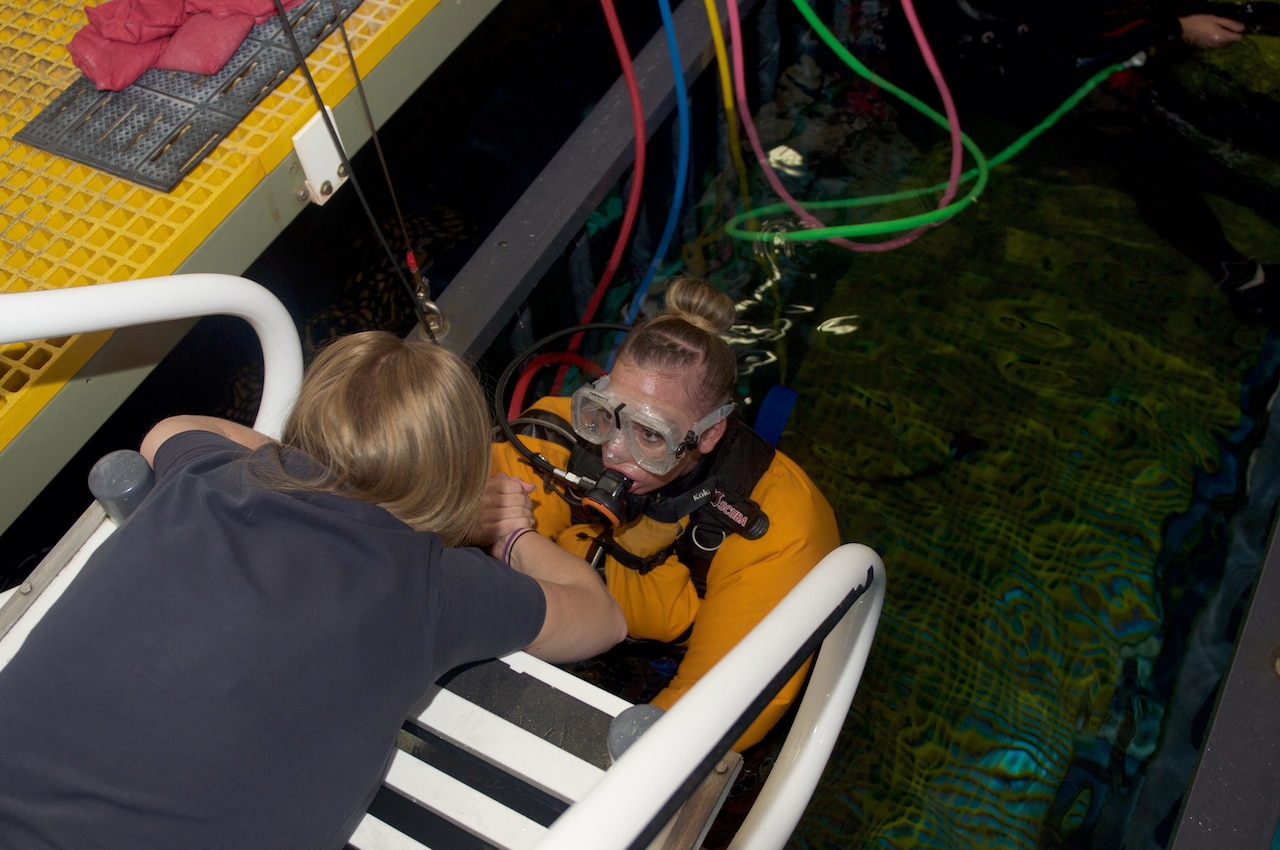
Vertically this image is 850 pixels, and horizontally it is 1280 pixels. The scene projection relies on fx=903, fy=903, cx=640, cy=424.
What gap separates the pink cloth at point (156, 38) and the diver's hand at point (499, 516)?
3.33 feet

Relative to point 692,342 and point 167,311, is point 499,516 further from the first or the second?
point 167,311

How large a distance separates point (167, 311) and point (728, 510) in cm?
101

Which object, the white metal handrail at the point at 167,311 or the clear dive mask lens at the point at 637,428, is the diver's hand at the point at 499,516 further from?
the white metal handrail at the point at 167,311

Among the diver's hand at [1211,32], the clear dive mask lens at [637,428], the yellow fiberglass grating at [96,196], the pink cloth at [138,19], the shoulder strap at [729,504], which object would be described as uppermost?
the pink cloth at [138,19]

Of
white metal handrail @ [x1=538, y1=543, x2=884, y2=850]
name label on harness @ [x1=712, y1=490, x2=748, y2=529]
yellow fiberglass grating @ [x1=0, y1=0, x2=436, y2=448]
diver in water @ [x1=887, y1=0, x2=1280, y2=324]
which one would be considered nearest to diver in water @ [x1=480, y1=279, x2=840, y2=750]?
name label on harness @ [x1=712, y1=490, x2=748, y2=529]

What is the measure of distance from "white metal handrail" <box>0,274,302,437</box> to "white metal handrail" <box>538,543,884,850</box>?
3.06 ft

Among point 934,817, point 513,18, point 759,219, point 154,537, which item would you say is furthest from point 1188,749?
point 513,18

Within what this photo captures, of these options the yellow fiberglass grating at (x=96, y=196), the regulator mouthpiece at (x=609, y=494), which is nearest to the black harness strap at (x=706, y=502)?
the regulator mouthpiece at (x=609, y=494)

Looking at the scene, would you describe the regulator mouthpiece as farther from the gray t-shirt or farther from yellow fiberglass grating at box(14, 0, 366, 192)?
yellow fiberglass grating at box(14, 0, 366, 192)

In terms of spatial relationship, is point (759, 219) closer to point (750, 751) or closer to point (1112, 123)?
point (1112, 123)

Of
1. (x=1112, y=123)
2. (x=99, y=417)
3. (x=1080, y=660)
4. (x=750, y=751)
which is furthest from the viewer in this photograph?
(x=1112, y=123)

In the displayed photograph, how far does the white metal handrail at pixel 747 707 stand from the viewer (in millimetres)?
749

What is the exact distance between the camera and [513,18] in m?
3.33

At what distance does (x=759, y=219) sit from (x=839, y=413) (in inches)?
28.9
